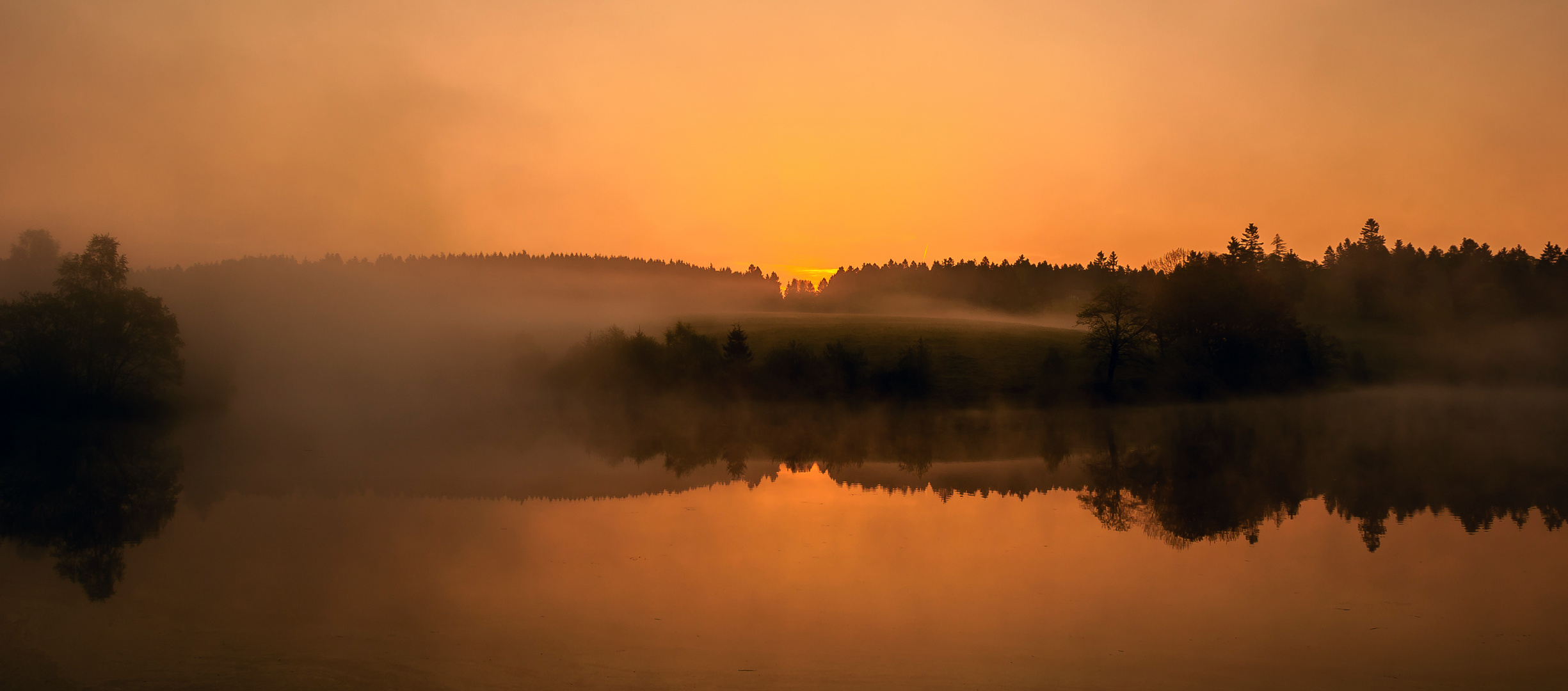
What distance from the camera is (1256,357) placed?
74250 mm

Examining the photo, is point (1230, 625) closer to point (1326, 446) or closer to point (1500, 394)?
point (1326, 446)

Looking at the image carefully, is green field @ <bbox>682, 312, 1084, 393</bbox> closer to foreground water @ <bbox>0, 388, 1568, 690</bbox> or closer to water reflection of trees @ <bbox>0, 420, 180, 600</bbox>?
foreground water @ <bbox>0, 388, 1568, 690</bbox>

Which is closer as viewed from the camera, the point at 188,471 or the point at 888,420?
the point at 188,471

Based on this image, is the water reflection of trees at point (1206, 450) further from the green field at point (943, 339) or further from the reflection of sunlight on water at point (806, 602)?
the green field at point (943, 339)

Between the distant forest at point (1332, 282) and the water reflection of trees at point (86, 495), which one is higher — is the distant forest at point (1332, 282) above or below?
above

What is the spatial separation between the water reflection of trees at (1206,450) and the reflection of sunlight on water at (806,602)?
356 cm

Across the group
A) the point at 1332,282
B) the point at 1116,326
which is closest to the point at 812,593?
the point at 1116,326

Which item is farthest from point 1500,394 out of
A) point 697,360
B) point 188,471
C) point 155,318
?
point 155,318

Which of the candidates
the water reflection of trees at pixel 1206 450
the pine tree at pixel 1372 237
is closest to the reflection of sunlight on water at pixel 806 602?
the water reflection of trees at pixel 1206 450

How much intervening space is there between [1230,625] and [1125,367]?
62.4 metres

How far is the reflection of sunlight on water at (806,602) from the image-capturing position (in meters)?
13.4

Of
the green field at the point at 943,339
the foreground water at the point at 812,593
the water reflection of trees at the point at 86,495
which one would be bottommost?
the water reflection of trees at the point at 86,495

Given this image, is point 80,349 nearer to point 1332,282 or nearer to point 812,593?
point 812,593

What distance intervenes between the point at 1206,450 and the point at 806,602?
34.9 metres
